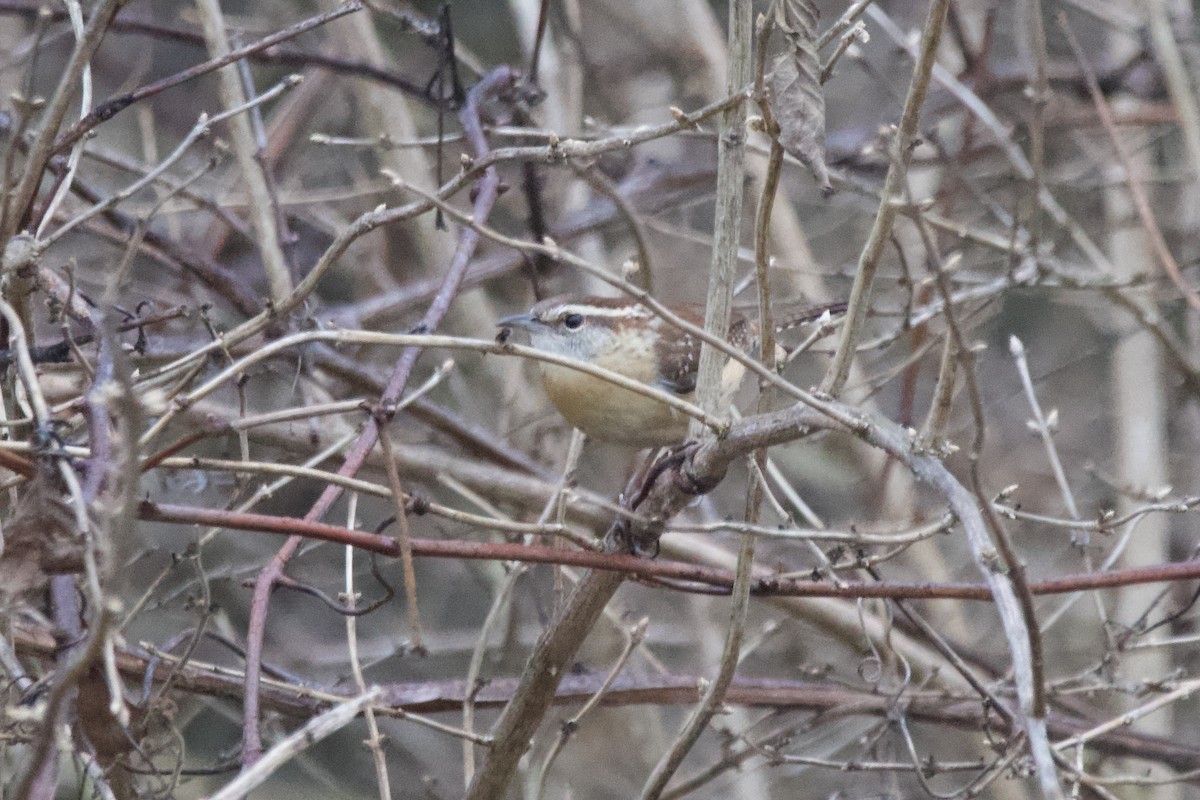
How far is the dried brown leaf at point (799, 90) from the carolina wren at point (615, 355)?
187cm

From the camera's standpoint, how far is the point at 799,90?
1.96m

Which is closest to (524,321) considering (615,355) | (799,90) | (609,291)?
(615,355)

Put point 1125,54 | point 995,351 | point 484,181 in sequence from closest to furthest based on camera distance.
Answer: point 484,181 < point 1125,54 < point 995,351

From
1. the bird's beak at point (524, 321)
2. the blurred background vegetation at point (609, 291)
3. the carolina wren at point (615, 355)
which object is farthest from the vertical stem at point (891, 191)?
the bird's beak at point (524, 321)

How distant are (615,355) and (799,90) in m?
2.32

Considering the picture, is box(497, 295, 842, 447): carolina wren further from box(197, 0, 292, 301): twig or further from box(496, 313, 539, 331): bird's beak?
box(197, 0, 292, 301): twig

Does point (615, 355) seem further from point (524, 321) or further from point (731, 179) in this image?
point (731, 179)

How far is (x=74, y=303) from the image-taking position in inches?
102

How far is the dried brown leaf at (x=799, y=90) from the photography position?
1.92m

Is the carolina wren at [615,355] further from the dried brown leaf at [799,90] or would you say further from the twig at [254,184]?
the dried brown leaf at [799,90]

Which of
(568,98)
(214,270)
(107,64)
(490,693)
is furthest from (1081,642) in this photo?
(107,64)

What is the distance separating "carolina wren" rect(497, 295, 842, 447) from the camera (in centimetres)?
381

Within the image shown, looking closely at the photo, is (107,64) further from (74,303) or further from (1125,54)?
(1125,54)

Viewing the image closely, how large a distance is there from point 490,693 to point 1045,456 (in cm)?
480
